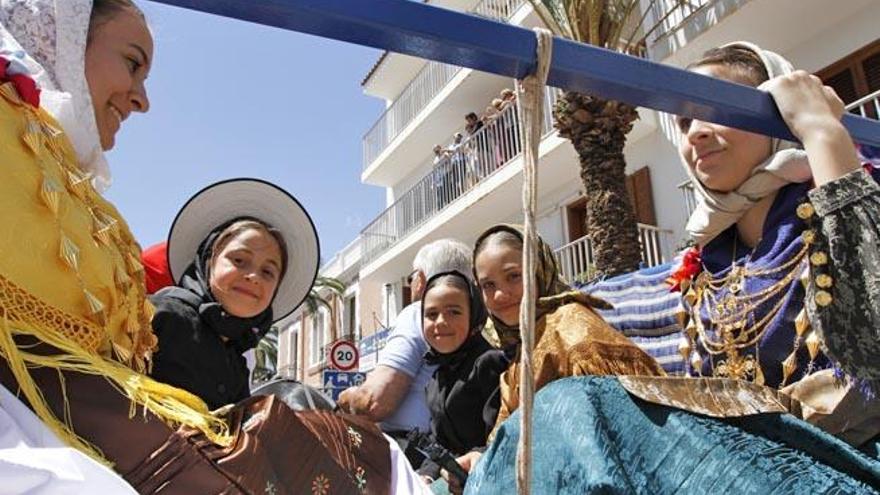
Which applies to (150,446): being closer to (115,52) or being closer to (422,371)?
(115,52)

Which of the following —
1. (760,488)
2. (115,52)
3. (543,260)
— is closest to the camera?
(760,488)

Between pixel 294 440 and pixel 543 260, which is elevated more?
pixel 543 260

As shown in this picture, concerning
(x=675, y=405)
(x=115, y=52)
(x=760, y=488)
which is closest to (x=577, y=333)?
(x=675, y=405)

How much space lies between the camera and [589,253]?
36.7 feet

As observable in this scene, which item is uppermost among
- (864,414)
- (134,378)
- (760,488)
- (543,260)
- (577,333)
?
(543,260)

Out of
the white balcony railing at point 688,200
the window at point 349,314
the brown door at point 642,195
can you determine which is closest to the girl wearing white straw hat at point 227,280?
the white balcony railing at point 688,200

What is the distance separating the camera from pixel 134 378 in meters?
1.14

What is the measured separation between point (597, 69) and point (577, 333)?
0.69m

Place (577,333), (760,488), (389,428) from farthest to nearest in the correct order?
(389,428)
(577,333)
(760,488)

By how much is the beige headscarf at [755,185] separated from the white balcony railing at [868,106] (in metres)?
6.37

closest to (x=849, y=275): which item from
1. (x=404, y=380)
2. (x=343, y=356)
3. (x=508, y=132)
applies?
(x=404, y=380)

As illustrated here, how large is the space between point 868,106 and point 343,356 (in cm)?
711

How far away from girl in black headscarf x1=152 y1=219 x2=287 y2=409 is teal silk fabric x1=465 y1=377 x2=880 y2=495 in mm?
1183

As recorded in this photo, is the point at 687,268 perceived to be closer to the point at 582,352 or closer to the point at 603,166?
the point at 582,352
